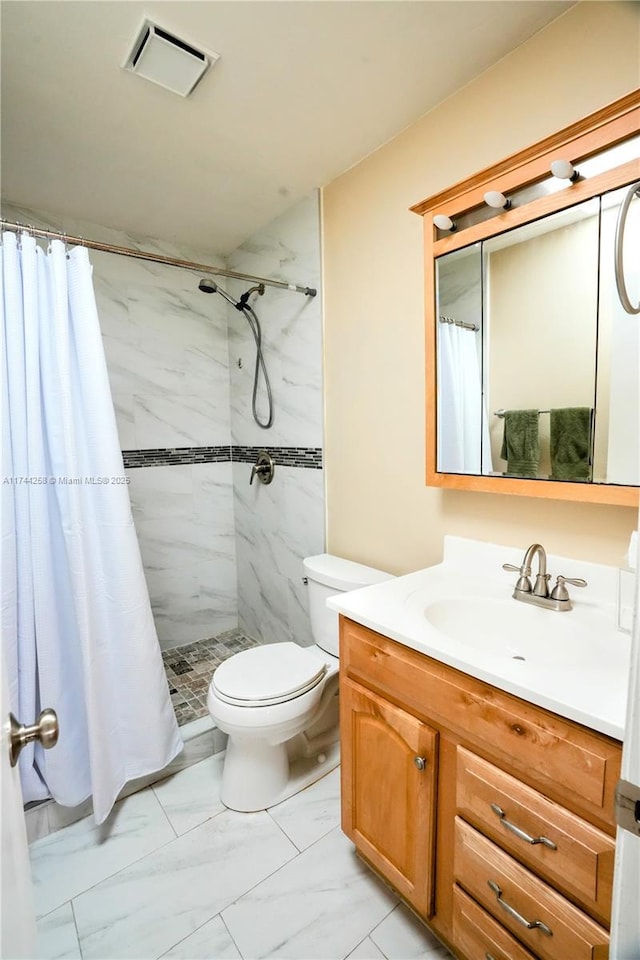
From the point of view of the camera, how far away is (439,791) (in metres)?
1.04

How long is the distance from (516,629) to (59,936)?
1.46 m

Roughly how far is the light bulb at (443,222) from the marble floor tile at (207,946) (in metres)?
2.07

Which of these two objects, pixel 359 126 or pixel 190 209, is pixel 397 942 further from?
pixel 190 209

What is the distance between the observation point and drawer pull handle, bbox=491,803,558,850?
83 cm

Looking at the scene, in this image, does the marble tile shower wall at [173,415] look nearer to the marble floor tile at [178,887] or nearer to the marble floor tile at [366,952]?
the marble floor tile at [178,887]

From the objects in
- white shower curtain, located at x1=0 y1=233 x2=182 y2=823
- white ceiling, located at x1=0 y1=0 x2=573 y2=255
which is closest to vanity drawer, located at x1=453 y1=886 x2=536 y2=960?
white shower curtain, located at x1=0 y1=233 x2=182 y2=823

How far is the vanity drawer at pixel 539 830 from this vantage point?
768mm

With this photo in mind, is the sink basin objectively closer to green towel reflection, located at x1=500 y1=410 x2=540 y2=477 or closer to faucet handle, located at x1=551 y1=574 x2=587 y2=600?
faucet handle, located at x1=551 y1=574 x2=587 y2=600

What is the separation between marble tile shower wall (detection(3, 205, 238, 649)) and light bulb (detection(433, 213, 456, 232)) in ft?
5.43

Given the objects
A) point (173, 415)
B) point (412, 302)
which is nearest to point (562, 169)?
point (412, 302)

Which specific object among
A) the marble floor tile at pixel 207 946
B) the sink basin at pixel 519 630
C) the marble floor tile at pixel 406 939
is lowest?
the marble floor tile at pixel 406 939

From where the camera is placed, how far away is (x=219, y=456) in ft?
9.10

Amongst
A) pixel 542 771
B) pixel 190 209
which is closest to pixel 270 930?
pixel 542 771

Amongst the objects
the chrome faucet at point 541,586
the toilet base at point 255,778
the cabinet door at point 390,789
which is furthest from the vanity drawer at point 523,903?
the toilet base at point 255,778
